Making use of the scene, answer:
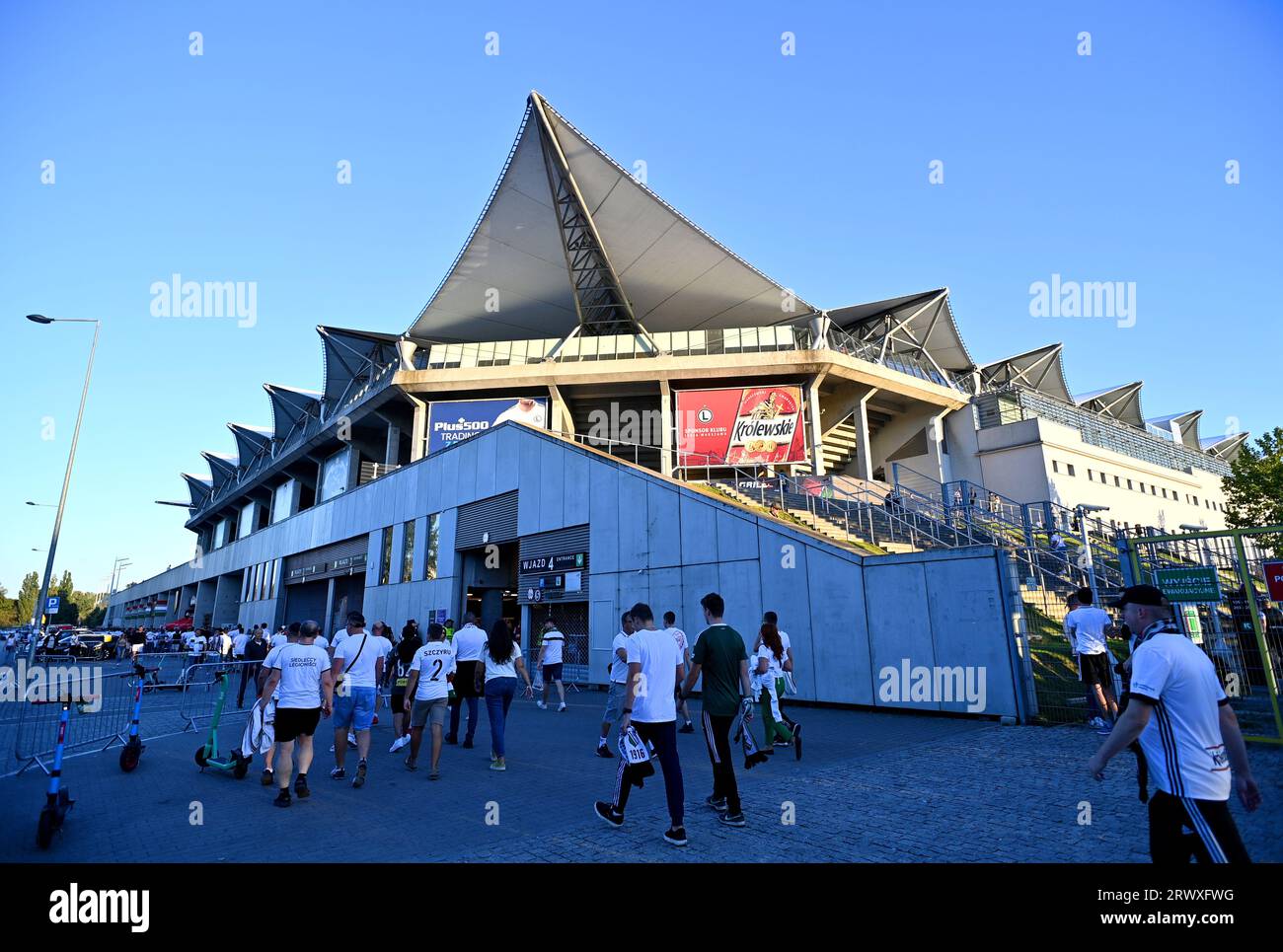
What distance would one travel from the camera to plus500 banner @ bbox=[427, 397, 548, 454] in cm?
3509

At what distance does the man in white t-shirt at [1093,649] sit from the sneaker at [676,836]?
6832 mm

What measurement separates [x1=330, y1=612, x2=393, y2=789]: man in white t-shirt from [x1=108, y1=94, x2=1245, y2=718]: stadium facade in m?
9.08

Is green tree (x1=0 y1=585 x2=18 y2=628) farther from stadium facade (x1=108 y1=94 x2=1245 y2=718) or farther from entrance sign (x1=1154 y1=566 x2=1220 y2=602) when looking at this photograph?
entrance sign (x1=1154 y1=566 x2=1220 y2=602)

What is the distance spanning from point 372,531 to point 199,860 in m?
27.3

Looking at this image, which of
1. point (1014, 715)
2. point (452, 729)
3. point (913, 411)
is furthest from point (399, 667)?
point (913, 411)

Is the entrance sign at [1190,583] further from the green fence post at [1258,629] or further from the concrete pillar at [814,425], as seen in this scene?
the concrete pillar at [814,425]

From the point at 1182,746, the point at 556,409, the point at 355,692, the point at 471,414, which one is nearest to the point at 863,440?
the point at 556,409

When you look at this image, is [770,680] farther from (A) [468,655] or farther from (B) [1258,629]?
(B) [1258,629]

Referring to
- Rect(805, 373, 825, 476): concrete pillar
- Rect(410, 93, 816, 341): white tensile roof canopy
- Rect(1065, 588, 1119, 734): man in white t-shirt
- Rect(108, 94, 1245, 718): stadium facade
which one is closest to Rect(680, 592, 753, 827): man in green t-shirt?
Rect(1065, 588, 1119, 734): man in white t-shirt

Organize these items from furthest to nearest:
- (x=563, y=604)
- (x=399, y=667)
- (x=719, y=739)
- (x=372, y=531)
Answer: (x=372, y=531), (x=563, y=604), (x=399, y=667), (x=719, y=739)

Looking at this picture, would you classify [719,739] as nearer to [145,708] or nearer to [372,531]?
[145,708]

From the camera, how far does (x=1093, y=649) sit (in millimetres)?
8680

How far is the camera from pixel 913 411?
1583 inches

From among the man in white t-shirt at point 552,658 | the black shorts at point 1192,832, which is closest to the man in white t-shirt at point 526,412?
the man in white t-shirt at point 552,658
